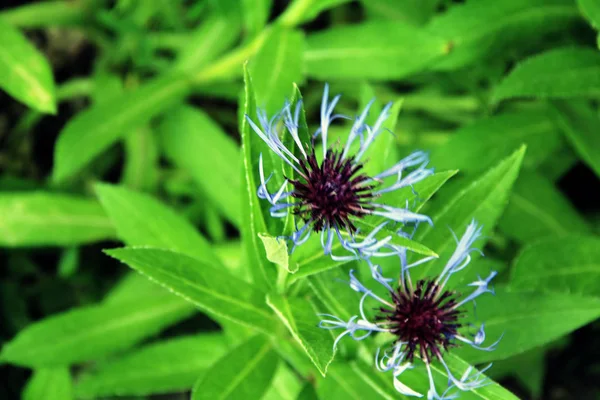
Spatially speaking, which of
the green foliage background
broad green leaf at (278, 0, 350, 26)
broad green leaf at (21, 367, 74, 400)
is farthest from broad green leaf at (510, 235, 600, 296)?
broad green leaf at (21, 367, 74, 400)

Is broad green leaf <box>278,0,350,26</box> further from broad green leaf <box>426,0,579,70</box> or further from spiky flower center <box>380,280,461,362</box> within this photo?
spiky flower center <box>380,280,461,362</box>

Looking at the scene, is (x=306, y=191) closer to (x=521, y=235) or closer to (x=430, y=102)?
(x=521, y=235)

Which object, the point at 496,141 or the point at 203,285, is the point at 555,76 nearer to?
the point at 496,141

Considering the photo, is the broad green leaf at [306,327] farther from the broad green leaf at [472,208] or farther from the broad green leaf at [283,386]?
the broad green leaf at [283,386]

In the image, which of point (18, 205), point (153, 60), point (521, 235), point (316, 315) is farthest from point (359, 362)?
point (153, 60)

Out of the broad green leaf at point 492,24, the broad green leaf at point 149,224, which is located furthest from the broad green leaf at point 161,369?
the broad green leaf at point 492,24

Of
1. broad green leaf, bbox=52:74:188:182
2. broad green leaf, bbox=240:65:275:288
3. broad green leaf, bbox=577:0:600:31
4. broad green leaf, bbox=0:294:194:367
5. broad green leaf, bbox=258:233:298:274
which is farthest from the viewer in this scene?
broad green leaf, bbox=52:74:188:182

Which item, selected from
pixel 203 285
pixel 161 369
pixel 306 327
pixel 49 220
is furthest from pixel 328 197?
pixel 49 220
